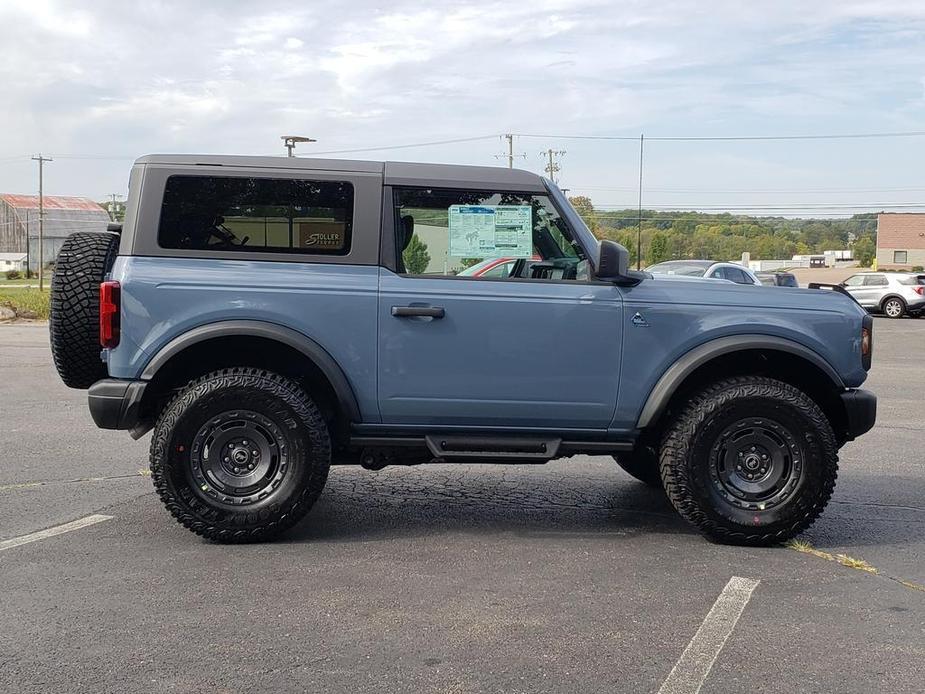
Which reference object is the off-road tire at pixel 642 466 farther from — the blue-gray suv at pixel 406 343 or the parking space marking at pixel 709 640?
the parking space marking at pixel 709 640

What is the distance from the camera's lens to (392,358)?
5.07m

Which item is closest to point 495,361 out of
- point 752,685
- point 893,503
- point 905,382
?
point 752,685

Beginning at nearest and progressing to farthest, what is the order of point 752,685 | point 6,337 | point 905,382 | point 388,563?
point 752,685, point 388,563, point 905,382, point 6,337

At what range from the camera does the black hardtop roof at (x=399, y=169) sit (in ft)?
16.8

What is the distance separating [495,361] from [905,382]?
10115 mm

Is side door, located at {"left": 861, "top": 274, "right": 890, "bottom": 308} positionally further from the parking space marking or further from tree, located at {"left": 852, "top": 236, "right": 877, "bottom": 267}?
tree, located at {"left": 852, "top": 236, "right": 877, "bottom": 267}

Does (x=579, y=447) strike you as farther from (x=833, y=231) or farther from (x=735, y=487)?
(x=833, y=231)

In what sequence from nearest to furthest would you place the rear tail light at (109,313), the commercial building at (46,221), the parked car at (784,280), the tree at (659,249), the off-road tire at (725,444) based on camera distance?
1. the rear tail light at (109,313)
2. the off-road tire at (725,444)
3. the parked car at (784,280)
4. the commercial building at (46,221)
5. the tree at (659,249)

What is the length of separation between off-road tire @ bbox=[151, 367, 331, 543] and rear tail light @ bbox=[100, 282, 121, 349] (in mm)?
454

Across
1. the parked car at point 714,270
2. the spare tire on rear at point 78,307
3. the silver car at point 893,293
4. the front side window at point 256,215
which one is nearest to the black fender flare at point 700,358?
the front side window at point 256,215

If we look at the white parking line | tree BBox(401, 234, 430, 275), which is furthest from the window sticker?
the white parking line

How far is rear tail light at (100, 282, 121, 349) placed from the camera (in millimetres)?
4910

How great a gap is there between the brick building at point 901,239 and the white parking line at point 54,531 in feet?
321

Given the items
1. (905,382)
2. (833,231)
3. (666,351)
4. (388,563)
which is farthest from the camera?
(833,231)
